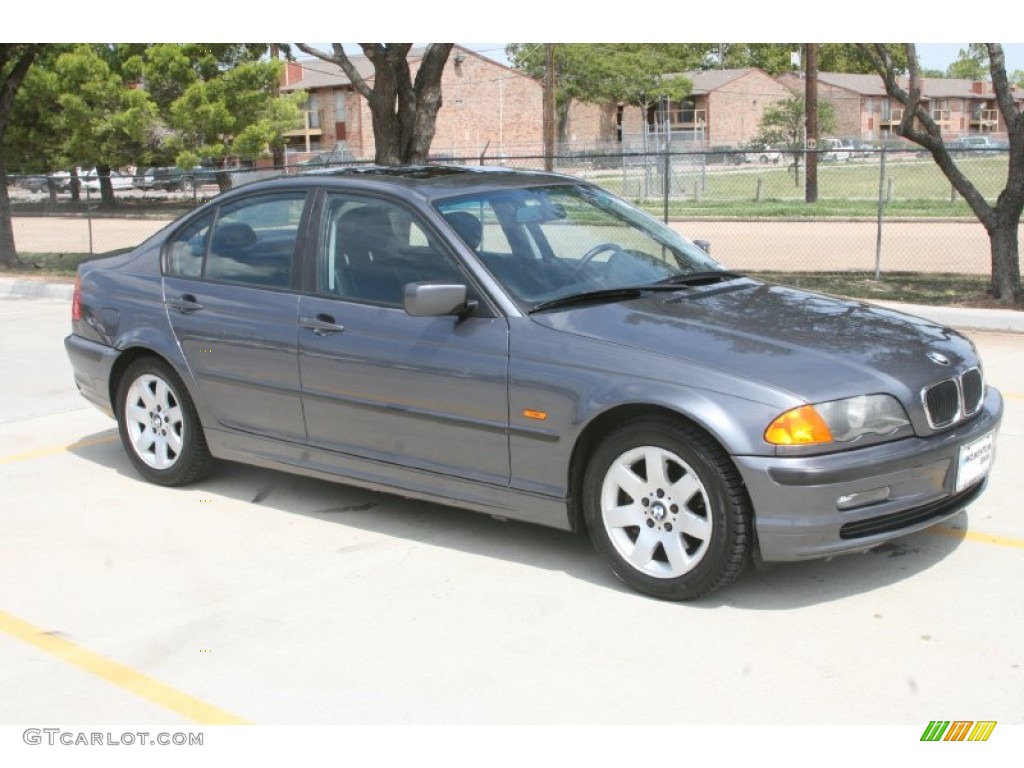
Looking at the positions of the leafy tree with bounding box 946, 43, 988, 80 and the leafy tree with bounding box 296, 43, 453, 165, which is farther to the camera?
the leafy tree with bounding box 946, 43, 988, 80

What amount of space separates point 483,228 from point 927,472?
2.18 metres

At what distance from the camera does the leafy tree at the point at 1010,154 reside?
12.3 meters

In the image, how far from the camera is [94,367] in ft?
22.0

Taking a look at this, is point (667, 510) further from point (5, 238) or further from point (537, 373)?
point (5, 238)

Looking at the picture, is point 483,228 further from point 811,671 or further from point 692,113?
point 692,113

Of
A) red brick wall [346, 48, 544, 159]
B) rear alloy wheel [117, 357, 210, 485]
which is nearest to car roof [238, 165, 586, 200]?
rear alloy wheel [117, 357, 210, 485]

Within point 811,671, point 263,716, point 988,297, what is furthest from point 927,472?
point 988,297

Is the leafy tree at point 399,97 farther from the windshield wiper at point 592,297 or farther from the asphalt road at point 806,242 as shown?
the windshield wiper at point 592,297

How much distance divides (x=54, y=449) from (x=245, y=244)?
89.3 inches

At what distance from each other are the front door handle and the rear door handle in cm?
80

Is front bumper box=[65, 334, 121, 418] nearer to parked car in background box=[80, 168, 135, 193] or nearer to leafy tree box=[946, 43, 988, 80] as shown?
parked car in background box=[80, 168, 135, 193]

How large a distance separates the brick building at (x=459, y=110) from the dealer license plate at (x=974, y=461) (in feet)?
206

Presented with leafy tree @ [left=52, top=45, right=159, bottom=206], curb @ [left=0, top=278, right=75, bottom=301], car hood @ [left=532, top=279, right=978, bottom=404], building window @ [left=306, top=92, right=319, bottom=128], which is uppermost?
building window @ [left=306, top=92, right=319, bottom=128]

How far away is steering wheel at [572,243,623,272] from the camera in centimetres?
554
